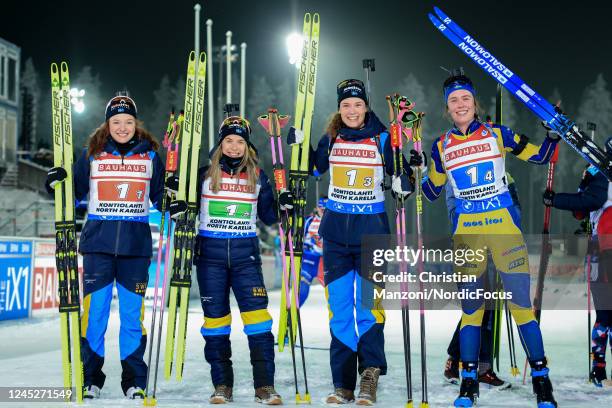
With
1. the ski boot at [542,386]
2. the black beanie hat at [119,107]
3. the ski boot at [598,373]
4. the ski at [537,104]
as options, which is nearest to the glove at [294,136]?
the black beanie hat at [119,107]

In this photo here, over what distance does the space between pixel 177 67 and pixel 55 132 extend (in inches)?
2904

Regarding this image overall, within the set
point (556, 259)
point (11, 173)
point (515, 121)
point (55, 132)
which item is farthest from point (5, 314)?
point (515, 121)

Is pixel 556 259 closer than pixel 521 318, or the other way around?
pixel 521 318

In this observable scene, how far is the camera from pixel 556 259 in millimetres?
24109

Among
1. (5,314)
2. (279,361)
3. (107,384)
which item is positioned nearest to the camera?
(107,384)

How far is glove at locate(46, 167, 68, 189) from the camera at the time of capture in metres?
5.32

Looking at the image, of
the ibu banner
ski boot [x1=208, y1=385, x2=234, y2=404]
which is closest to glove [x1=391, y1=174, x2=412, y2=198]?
ski boot [x1=208, y1=385, x2=234, y2=404]

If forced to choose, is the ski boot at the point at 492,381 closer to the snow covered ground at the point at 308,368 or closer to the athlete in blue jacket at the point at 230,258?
the snow covered ground at the point at 308,368

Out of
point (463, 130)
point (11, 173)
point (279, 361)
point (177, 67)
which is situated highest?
point (177, 67)

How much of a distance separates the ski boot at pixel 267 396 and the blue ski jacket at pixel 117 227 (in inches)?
52.4

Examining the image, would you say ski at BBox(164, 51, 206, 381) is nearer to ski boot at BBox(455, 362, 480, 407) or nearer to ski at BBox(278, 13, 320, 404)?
ski at BBox(278, 13, 320, 404)

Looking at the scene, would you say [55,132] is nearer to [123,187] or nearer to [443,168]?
[123,187]

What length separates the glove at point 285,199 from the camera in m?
5.43

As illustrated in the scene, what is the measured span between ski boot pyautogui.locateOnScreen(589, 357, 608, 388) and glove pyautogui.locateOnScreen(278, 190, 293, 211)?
2.84 m
